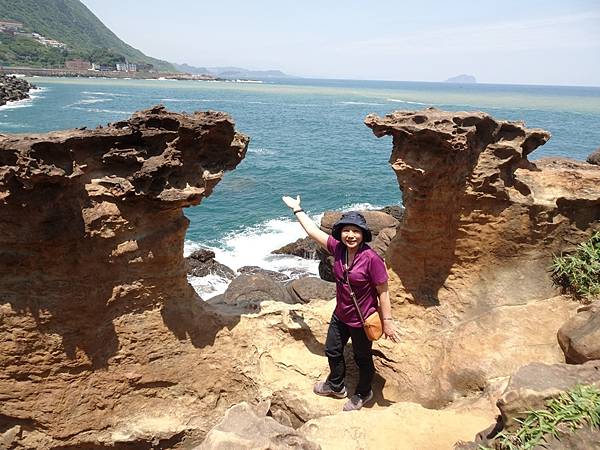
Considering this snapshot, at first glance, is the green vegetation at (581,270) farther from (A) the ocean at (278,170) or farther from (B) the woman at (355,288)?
(A) the ocean at (278,170)

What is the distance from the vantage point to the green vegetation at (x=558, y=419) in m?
3.15

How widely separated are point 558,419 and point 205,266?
13.4 meters

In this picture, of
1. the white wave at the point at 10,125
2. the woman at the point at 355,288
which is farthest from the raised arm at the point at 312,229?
the white wave at the point at 10,125

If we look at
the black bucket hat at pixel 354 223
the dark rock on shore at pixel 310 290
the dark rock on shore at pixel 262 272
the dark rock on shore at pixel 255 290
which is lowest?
the dark rock on shore at pixel 262 272

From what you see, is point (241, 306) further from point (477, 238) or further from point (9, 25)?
point (9, 25)

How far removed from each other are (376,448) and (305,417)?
1289mm

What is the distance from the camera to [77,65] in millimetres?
124188

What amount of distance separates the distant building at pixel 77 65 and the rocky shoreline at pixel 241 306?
134827mm

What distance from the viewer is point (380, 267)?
4535 mm

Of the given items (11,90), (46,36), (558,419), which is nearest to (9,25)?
(46,36)

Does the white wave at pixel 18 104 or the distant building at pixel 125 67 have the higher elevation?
the distant building at pixel 125 67

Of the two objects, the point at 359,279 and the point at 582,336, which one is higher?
the point at 359,279

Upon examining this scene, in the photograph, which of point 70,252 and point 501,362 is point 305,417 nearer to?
point 501,362

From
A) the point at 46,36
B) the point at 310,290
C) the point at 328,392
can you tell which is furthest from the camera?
the point at 46,36
